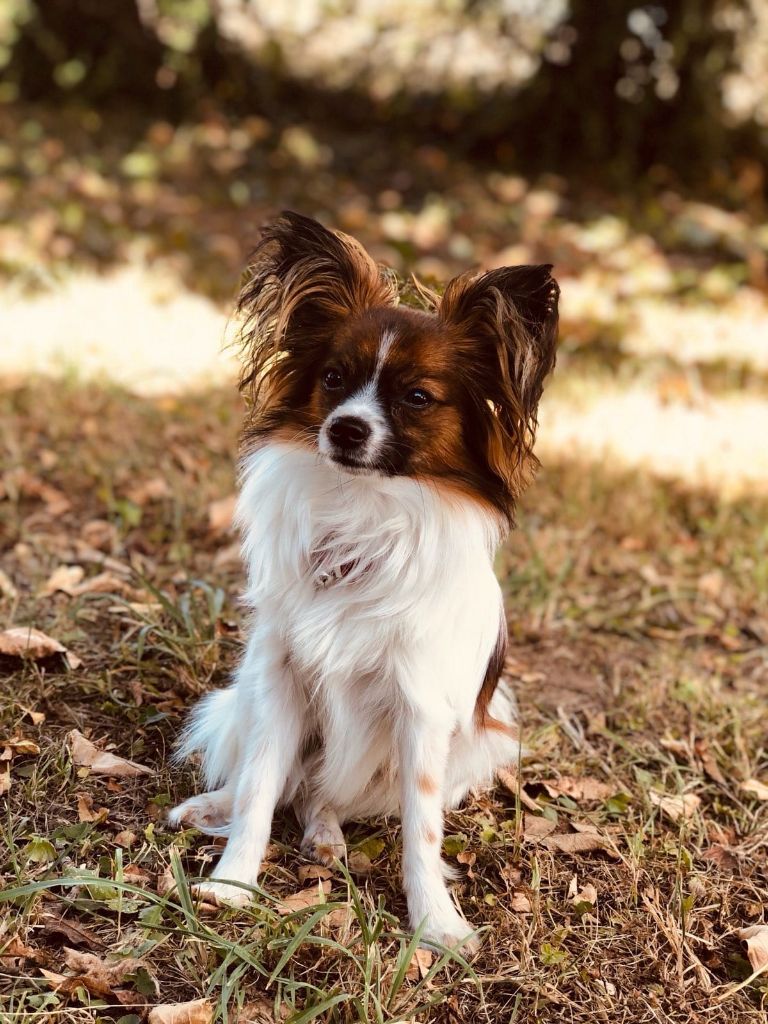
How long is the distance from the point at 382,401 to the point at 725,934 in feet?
5.26

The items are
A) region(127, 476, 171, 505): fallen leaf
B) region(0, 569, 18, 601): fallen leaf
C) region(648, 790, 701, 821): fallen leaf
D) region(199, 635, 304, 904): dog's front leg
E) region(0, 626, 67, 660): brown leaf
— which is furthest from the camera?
region(127, 476, 171, 505): fallen leaf

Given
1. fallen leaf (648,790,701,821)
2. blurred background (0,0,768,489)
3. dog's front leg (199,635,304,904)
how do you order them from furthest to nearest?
blurred background (0,0,768,489)
fallen leaf (648,790,701,821)
dog's front leg (199,635,304,904)

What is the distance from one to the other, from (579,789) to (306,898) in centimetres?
98

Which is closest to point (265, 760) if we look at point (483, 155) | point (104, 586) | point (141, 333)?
point (104, 586)

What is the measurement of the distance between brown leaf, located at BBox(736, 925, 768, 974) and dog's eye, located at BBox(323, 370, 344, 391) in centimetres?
169

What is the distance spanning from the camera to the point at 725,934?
9.32ft

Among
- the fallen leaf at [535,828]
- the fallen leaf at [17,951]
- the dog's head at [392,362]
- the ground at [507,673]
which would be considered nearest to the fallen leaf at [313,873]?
the ground at [507,673]

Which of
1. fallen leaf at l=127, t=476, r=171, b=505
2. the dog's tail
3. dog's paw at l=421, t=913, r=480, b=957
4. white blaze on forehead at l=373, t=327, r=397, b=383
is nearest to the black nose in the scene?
white blaze on forehead at l=373, t=327, r=397, b=383

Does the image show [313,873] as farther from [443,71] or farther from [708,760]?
[443,71]

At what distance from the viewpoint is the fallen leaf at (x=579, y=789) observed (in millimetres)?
3289

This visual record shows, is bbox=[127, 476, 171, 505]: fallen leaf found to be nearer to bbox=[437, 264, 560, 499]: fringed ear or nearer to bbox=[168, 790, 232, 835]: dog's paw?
bbox=[168, 790, 232, 835]: dog's paw

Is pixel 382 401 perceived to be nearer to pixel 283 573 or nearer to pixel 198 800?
pixel 283 573

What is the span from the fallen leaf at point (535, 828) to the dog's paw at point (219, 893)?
2.69 ft

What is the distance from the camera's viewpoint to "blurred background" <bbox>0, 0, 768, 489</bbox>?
7.37m
